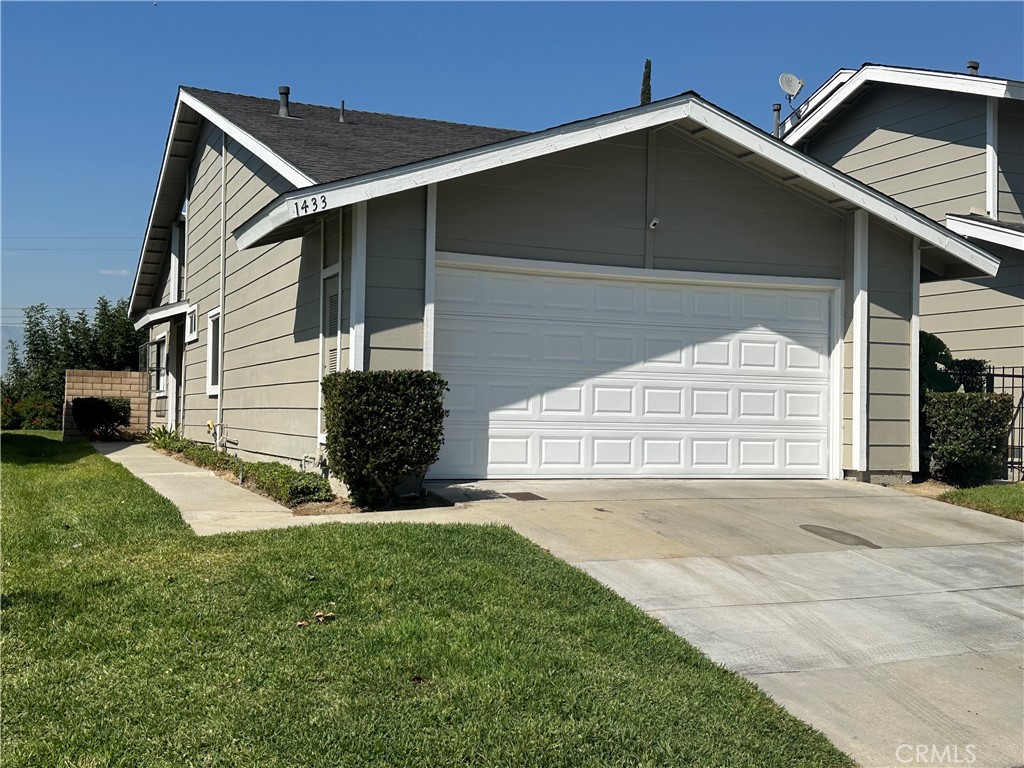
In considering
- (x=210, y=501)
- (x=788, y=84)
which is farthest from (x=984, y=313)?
(x=210, y=501)

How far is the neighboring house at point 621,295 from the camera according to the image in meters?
9.60

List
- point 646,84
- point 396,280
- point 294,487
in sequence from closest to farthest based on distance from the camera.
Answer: point 294,487, point 396,280, point 646,84

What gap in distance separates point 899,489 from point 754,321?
2.61 metres

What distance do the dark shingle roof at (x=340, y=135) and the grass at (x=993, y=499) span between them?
6.53 m

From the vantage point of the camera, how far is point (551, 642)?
4582 millimetres

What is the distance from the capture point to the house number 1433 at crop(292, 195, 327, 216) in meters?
8.27

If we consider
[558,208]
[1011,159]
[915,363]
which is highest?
[1011,159]

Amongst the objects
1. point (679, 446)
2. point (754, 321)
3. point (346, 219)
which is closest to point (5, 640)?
point (346, 219)

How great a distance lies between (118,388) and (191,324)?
6.10 meters

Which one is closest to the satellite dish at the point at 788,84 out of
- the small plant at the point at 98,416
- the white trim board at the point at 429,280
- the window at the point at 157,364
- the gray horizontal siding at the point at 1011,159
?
the gray horizontal siding at the point at 1011,159

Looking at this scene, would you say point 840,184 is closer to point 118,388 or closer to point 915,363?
point 915,363

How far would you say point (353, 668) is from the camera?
409cm

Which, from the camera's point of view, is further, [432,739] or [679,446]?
[679,446]

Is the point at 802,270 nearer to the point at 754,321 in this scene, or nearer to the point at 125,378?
the point at 754,321
